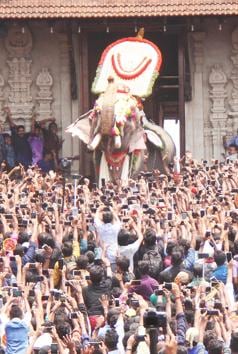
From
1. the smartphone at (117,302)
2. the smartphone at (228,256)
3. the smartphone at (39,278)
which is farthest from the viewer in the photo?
the smartphone at (228,256)

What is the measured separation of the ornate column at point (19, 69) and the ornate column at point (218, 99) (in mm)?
3542

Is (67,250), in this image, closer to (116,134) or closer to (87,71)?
(116,134)

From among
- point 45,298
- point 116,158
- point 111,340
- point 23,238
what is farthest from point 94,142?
point 111,340

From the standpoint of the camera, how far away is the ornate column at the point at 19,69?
42.8 meters

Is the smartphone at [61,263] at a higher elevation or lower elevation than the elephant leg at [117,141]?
lower

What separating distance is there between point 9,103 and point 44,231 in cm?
1668

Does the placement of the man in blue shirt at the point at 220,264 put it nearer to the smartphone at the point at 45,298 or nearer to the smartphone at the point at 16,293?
the smartphone at the point at 45,298

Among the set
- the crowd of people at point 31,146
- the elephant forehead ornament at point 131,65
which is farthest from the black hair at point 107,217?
the crowd of people at point 31,146

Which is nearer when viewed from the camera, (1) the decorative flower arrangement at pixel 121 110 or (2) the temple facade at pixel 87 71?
(1) the decorative flower arrangement at pixel 121 110

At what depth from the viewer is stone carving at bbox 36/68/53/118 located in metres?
42.7

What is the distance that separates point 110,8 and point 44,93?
2.66 meters

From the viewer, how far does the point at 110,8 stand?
1618 inches

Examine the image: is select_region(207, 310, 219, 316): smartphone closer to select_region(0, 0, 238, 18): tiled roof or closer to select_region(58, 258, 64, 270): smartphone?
select_region(58, 258, 64, 270): smartphone

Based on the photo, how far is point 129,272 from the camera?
2450cm
